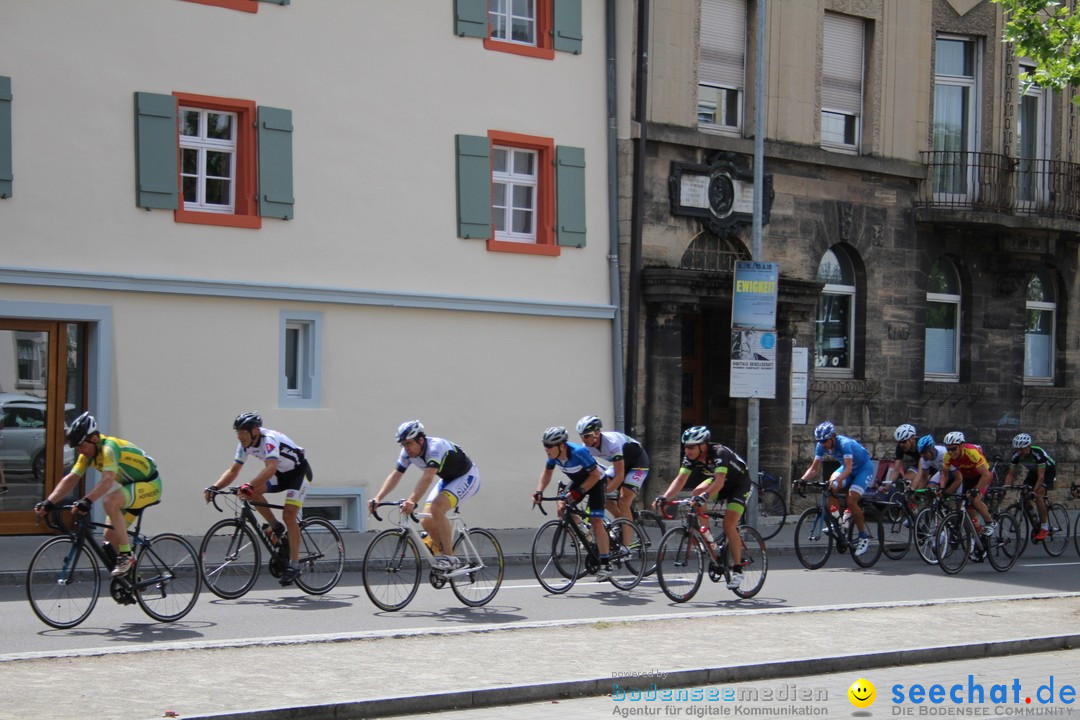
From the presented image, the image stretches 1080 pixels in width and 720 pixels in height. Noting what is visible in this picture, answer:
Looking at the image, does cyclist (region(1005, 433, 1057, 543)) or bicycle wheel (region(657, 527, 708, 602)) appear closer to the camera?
bicycle wheel (region(657, 527, 708, 602))

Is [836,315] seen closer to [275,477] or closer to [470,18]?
[470,18]

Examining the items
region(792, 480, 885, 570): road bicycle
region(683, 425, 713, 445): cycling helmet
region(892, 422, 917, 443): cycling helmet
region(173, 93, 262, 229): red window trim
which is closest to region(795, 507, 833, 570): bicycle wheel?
region(792, 480, 885, 570): road bicycle

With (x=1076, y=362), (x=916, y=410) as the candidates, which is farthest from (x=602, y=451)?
(x=1076, y=362)

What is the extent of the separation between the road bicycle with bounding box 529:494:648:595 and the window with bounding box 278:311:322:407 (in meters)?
6.20

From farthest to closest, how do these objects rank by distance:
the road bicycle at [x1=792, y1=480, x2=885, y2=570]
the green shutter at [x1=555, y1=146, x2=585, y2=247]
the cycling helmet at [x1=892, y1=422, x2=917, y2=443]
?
the green shutter at [x1=555, y1=146, x2=585, y2=247] → the cycling helmet at [x1=892, y1=422, x2=917, y2=443] → the road bicycle at [x1=792, y1=480, x2=885, y2=570]

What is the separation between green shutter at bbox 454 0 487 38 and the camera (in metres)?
21.3

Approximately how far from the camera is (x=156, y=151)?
18.5 m

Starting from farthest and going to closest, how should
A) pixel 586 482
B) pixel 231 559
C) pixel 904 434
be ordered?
pixel 904 434 < pixel 586 482 < pixel 231 559

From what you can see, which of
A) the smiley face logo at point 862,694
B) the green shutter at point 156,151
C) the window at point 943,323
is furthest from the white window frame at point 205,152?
the window at point 943,323

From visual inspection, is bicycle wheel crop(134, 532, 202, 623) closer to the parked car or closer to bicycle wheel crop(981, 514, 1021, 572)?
the parked car

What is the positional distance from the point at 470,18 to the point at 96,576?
11.9 m

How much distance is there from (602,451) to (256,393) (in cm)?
567

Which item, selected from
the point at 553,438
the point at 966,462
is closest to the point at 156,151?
the point at 553,438

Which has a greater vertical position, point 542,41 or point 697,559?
point 542,41
